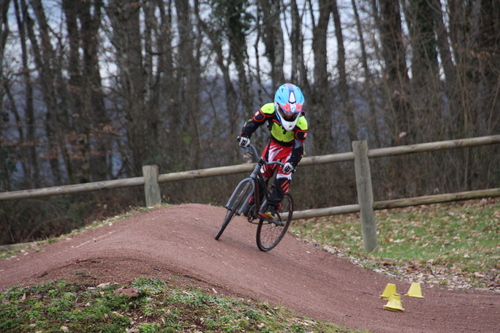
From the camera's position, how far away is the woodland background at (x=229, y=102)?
46.1ft

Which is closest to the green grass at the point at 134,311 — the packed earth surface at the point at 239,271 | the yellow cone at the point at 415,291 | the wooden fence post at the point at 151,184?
the packed earth surface at the point at 239,271

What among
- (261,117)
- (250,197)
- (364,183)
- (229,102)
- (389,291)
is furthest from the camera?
(229,102)

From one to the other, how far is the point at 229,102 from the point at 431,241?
14216mm

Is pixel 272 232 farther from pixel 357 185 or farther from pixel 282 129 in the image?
pixel 357 185

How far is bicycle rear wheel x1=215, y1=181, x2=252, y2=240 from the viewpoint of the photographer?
6.88 meters

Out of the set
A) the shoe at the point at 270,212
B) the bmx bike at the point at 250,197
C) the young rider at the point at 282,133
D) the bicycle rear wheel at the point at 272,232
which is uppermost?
the young rider at the point at 282,133

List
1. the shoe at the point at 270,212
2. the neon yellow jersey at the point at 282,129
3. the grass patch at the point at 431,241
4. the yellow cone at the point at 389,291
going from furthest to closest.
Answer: the grass patch at the point at 431,241, the neon yellow jersey at the point at 282,129, the shoe at the point at 270,212, the yellow cone at the point at 389,291

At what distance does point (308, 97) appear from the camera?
18.9 meters

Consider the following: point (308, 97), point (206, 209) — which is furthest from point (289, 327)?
point (308, 97)

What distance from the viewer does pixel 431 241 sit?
10688 mm

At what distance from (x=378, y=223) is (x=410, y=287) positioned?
19.9 ft

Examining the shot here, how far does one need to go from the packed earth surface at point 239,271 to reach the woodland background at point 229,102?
19.6 ft

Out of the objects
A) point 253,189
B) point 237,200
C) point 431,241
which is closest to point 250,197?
point 253,189

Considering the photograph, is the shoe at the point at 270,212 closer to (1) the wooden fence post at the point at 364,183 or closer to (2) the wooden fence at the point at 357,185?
(2) the wooden fence at the point at 357,185
